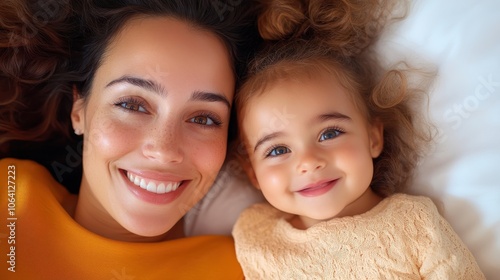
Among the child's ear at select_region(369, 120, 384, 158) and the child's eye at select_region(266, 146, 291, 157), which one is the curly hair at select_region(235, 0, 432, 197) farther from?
the child's eye at select_region(266, 146, 291, 157)

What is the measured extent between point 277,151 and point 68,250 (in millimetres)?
736

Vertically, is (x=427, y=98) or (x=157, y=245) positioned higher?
(x=427, y=98)

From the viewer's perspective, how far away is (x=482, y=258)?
1.58 meters

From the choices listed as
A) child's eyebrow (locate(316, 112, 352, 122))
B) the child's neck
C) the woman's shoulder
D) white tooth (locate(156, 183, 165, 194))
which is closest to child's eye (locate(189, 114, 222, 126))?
Result: white tooth (locate(156, 183, 165, 194))

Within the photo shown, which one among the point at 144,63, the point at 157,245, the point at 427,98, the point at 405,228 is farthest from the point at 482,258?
the point at 144,63

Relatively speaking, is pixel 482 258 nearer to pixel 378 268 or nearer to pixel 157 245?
pixel 378 268

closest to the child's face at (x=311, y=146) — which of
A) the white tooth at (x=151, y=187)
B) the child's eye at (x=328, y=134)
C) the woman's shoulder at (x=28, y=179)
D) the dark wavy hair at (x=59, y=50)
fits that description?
the child's eye at (x=328, y=134)

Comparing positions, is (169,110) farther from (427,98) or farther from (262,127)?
(427,98)

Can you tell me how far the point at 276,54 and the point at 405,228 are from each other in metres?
0.68

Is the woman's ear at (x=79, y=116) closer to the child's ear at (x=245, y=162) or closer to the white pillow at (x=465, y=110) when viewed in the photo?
the child's ear at (x=245, y=162)

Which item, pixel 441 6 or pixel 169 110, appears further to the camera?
pixel 441 6

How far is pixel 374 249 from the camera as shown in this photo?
1541 millimetres

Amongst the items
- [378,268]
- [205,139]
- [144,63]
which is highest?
[144,63]

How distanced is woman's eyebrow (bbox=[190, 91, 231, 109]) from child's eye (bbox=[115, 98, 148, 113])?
156mm
